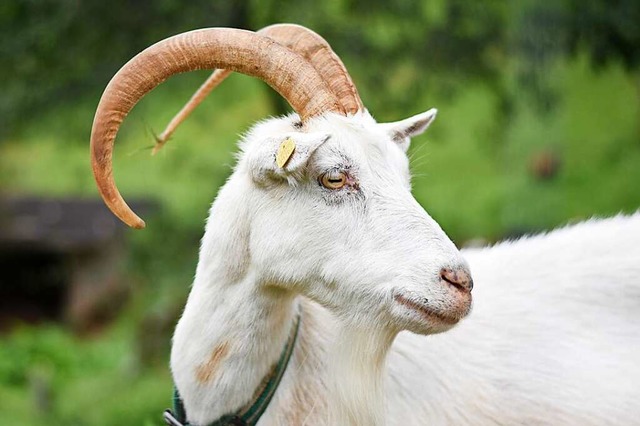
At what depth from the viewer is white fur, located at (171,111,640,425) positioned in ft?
10.7

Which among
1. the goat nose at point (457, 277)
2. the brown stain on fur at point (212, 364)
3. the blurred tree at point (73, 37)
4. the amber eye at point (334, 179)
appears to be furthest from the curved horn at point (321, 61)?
the blurred tree at point (73, 37)

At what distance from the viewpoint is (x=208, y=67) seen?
342 centimetres

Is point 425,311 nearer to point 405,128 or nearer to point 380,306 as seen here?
point 380,306

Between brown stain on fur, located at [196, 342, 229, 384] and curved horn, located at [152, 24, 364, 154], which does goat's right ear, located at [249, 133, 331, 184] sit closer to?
curved horn, located at [152, 24, 364, 154]

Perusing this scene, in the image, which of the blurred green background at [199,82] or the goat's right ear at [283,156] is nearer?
the goat's right ear at [283,156]

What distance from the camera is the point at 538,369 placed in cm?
391

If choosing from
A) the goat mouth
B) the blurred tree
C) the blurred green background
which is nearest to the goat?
the goat mouth

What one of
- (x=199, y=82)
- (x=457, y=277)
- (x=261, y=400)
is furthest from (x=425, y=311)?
(x=199, y=82)

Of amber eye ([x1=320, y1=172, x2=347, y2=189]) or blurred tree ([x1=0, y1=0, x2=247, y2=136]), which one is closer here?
amber eye ([x1=320, y1=172, x2=347, y2=189])

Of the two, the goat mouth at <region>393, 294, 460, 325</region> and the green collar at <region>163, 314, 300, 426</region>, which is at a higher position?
the goat mouth at <region>393, 294, 460, 325</region>

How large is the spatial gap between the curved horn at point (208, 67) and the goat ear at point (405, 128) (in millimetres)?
221

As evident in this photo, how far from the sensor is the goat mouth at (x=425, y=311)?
314 centimetres

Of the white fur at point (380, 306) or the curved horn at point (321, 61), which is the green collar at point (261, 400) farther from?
the curved horn at point (321, 61)

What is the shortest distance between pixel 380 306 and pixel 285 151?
1.88 ft
